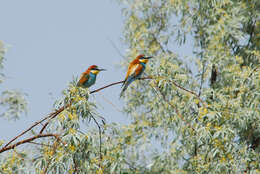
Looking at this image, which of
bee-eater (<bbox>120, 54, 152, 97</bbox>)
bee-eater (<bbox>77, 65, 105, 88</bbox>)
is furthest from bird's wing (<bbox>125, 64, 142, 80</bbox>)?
bee-eater (<bbox>77, 65, 105, 88</bbox>)

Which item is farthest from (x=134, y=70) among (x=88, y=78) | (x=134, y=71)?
(x=88, y=78)

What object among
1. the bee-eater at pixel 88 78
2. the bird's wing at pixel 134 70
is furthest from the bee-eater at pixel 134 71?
the bee-eater at pixel 88 78

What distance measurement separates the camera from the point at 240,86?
23.1 feet

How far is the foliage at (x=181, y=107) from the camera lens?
4.09 m

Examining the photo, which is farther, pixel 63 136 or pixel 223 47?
pixel 223 47

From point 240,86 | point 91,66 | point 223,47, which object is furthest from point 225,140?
point 223,47

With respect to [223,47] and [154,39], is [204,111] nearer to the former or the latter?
[223,47]

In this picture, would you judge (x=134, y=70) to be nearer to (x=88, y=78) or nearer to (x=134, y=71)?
(x=134, y=71)

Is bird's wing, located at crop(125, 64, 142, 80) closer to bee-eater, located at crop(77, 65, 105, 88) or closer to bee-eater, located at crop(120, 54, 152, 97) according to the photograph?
bee-eater, located at crop(120, 54, 152, 97)

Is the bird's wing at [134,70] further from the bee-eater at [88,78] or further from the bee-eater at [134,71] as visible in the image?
the bee-eater at [88,78]

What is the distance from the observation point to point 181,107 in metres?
6.53

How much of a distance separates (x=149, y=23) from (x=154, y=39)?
293 millimetres

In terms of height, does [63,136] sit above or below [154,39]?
below

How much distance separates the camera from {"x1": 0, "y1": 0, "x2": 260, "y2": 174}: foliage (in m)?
4.09
